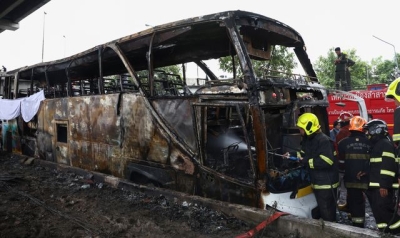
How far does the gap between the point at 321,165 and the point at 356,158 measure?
26.4 inches

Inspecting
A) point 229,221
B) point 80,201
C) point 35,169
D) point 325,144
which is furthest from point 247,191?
point 35,169

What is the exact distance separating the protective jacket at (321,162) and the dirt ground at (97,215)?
3.37 ft

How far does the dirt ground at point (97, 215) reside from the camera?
3.77 metres

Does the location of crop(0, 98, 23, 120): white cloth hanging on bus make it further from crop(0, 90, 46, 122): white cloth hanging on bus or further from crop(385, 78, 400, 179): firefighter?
crop(385, 78, 400, 179): firefighter

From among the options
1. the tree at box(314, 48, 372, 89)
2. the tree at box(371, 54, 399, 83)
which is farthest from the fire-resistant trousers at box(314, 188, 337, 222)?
the tree at box(371, 54, 399, 83)

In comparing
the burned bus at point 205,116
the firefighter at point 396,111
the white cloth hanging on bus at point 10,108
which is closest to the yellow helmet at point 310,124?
the burned bus at point 205,116

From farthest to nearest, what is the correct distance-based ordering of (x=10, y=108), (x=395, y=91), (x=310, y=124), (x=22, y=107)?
(x=10, y=108), (x=22, y=107), (x=310, y=124), (x=395, y=91)

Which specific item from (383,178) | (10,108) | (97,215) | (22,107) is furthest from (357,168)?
(10,108)

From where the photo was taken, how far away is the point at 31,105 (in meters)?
8.38

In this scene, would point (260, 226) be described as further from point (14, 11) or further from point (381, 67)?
point (381, 67)

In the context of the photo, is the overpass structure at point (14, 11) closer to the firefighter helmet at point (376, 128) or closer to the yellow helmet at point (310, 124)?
the yellow helmet at point (310, 124)

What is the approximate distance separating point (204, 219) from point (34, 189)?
4038mm

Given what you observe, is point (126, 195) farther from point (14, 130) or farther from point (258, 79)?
point (14, 130)

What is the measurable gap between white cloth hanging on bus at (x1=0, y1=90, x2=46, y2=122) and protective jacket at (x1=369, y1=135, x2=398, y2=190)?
789 centimetres
